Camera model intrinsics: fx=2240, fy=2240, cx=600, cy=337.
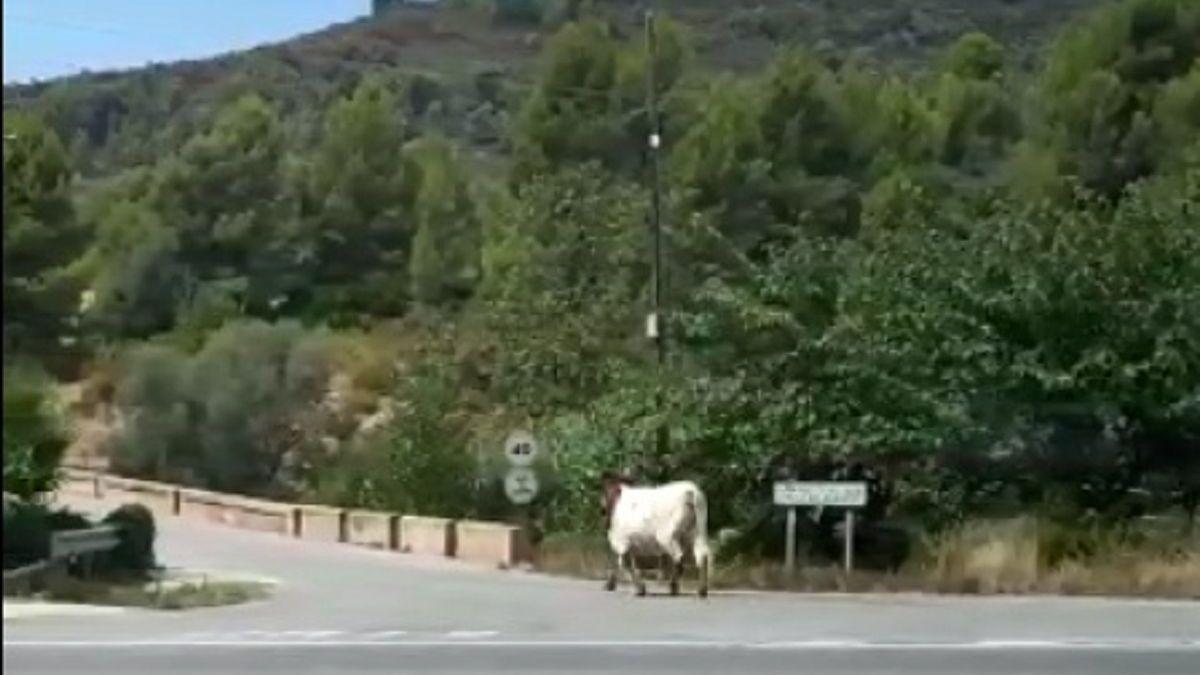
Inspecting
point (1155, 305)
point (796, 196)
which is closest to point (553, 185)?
point (796, 196)

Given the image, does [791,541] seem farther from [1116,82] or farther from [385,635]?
[1116,82]

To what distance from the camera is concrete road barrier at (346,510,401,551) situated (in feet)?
104

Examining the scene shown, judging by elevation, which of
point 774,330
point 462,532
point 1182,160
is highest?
point 1182,160

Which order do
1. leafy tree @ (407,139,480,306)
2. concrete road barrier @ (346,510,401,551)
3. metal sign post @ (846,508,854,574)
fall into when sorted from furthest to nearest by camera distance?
leafy tree @ (407,139,480,306) < concrete road barrier @ (346,510,401,551) < metal sign post @ (846,508,854,574)

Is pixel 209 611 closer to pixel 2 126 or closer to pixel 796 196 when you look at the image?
pixel 2 126

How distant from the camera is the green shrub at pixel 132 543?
20.8 metres

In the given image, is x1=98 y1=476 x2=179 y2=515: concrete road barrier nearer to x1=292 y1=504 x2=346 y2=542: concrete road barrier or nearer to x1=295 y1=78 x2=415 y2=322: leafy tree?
x1=292 y1=504 x2=346 y2=542: concrete road barrier

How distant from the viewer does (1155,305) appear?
2527 centimetres

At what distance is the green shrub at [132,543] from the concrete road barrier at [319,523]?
28.6 feet

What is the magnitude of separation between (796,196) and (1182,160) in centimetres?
869

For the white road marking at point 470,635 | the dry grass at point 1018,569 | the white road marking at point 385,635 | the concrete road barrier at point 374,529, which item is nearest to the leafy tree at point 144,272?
the concrete road barrier at point 374,529

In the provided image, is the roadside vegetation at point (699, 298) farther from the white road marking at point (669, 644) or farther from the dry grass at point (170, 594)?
the white road marking at point (669, 644)

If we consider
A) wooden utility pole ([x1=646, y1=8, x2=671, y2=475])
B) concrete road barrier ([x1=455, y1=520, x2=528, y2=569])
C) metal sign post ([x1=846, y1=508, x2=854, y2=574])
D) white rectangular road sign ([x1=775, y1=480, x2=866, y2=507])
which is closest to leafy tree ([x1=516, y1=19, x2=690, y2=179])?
wooden utility pole ([x1=646, y1=8, x2=671, y2=475])

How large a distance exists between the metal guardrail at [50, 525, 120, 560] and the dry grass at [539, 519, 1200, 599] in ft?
23.5
